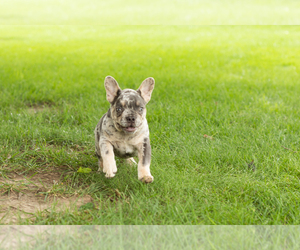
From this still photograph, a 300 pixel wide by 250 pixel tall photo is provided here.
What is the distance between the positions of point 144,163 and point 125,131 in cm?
40

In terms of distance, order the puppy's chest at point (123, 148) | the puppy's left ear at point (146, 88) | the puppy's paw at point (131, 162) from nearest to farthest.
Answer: the puppy's chest at point (123, 148) → the puppy's left ear at point (146, 88) → the puppy's paw at point (131, 162)

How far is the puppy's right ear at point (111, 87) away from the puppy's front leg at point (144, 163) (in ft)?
2.04

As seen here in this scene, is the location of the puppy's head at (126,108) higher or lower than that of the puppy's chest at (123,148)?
higher

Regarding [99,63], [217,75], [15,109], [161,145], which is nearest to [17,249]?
[161,145]

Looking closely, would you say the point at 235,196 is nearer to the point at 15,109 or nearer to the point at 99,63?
the point at 15,109

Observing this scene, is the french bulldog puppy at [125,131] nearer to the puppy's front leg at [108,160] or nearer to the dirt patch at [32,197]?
the puppy's front leg at [108,160]

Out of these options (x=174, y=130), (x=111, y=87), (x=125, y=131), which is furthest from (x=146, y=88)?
(x=174, y=130)

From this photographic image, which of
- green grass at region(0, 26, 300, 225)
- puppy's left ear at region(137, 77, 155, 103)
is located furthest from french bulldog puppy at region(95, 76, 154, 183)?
green grass at region(0, 26, 300, 225)

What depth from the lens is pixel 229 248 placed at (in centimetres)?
262

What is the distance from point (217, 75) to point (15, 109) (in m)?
5.13

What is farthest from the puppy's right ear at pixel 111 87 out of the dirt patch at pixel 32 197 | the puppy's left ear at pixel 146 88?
the dirt patch at pixel 32 197

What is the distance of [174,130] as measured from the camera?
5.46 meters

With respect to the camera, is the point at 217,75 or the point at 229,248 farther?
the point at 217,75

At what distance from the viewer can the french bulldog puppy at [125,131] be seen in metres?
3.66
